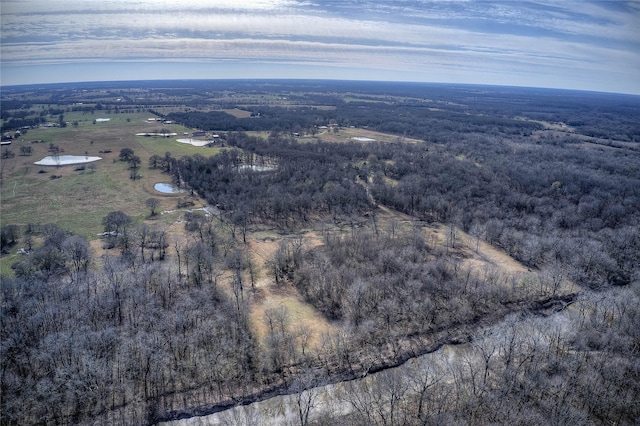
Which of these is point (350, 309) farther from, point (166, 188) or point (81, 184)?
point (81, 184)

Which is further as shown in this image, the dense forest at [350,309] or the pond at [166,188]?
the pond at [166,188]

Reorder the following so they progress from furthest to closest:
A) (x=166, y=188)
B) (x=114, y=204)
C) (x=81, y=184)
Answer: (x=166, y=188)
(x=81, y=184)
(x=114, y=204)

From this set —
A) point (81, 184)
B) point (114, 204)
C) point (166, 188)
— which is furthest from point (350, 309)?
point (81, 184)

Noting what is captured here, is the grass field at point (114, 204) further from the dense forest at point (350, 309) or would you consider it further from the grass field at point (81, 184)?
the dense forest at point (350, 309)

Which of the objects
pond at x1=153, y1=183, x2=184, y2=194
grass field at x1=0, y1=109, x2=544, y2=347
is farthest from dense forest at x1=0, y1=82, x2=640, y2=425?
pond at x1=153, y1=183, x2=184, y2=194

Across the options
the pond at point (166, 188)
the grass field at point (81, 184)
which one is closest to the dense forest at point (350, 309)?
the pond at point (166, 188)

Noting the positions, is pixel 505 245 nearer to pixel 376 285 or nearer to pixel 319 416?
pixel 376 285

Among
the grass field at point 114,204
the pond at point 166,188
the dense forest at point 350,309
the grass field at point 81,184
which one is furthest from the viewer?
the pond at point 166,188
